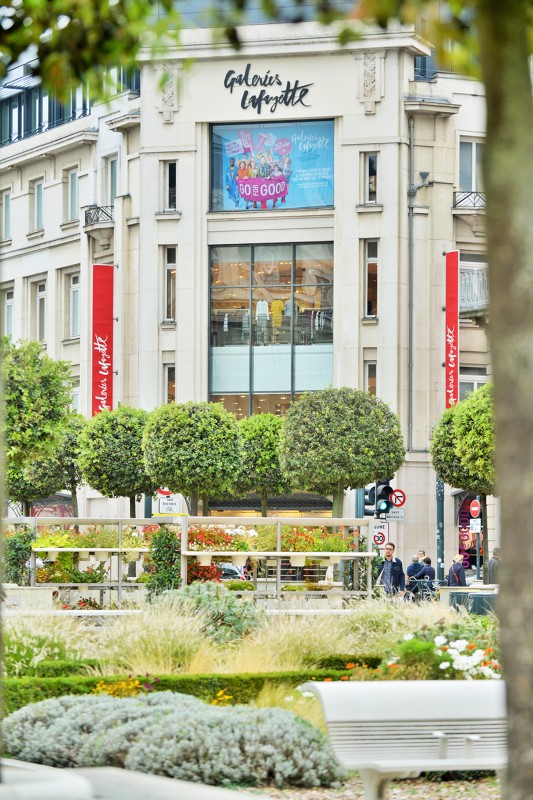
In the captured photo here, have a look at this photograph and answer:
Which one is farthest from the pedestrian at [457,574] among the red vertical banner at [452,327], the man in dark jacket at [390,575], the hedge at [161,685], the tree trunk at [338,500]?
the hedge at [161,685]

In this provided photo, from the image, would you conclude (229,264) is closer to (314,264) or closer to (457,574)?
(314,264)

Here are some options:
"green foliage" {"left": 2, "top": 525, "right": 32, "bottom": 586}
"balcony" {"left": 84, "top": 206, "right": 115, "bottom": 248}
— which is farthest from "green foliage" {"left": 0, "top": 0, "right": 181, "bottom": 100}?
"balcony" {"left": 84, "top": 206, "right": 115, "bottom": 248}

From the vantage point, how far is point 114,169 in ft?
194

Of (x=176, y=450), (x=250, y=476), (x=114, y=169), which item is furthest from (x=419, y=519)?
(x=114, y=169)

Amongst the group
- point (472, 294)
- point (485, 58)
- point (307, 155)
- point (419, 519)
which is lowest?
point (419, 519)

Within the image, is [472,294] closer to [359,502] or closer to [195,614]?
[359,502]

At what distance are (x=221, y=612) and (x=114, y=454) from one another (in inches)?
1102

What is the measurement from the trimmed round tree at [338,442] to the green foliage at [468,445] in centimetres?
203

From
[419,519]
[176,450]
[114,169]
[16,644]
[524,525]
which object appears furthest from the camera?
[114,169]

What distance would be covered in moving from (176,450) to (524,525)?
35.3 m

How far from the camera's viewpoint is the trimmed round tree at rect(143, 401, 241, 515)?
1607 inches

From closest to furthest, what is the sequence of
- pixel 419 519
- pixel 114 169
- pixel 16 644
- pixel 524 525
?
1. pixel 524 525
2. pixel 16 644
3. pixel 419 519
4. pixel 114 169

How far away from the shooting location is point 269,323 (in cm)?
5444

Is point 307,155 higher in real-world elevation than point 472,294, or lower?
higher
